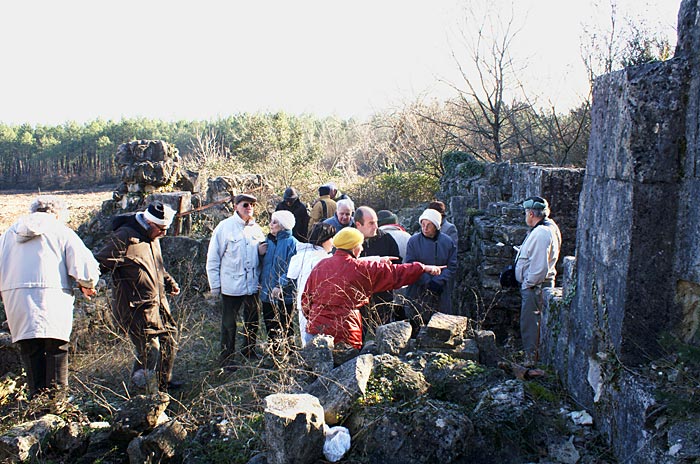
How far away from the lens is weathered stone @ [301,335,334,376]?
390 cm

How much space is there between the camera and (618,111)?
320cm

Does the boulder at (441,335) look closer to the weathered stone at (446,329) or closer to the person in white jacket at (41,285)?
the weathered stone at (446,329)

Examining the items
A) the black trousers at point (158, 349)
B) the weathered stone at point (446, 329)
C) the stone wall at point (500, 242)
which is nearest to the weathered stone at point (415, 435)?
the weathered stone at point (446, 329)

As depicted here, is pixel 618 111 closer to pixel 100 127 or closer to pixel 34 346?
pixel 34 346

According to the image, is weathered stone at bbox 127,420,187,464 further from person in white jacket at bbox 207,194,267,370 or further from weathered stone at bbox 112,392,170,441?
person in white jacket at bbox 207,194,267,370

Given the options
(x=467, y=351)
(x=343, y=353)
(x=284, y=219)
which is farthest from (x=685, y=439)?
(x=284, y=219)

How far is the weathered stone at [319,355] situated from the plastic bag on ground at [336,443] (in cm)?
62

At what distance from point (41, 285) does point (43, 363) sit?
65 centimetres

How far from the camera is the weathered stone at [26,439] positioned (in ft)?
11.6

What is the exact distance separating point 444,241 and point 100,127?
30217 millimetres

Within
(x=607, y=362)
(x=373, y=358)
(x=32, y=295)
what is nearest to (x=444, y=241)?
(x=373, y=358)

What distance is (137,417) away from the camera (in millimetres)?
3848

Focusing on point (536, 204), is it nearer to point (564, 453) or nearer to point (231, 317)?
point (564, 453)

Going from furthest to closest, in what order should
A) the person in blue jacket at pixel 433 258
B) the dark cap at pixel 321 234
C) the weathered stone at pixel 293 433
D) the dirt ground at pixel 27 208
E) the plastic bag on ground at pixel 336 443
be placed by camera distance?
the dirt ground at pixel 27 208, the person in blue jacket at pixel 433 258, the dark cap at pixel 321 234, the plastic bag on ground at pixel 336 443, the weathered stone at pixel 293 433
